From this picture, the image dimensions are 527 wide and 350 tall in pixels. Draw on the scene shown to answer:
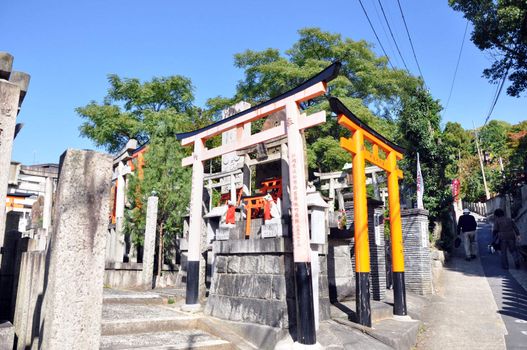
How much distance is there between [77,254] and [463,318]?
964 centimetres

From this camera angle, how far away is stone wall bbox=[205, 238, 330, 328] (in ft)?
22.4

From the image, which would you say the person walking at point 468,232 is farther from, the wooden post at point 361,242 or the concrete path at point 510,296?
the wooden post at point 361,242

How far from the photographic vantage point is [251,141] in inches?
318

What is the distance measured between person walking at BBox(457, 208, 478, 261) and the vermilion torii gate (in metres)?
13.4

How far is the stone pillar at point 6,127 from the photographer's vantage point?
4.03m

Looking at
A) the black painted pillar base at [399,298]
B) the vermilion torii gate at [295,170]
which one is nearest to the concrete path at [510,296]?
the black painted pillar base at [399,298]

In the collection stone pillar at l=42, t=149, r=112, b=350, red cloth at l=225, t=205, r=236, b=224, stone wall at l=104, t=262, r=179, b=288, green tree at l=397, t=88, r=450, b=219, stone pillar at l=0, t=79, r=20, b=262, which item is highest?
green tree at l=397, t=88, r=450, b=219

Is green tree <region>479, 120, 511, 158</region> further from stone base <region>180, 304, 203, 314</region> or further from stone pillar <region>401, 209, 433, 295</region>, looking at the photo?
stone base <region>180, 304, 203, 314</region>

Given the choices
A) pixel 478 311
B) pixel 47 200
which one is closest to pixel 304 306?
pixel 478 311

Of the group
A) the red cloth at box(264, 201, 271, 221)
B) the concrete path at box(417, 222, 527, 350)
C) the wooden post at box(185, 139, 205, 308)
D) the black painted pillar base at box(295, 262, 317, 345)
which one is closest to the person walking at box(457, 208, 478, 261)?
the concrete path at box(417, 222, 527, 350)

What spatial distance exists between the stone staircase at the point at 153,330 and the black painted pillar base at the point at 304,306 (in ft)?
4.21

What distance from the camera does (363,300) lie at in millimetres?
7609

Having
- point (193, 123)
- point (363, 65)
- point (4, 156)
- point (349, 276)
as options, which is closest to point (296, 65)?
point (363, 65)

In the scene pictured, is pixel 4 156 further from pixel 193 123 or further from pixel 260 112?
pixel 193 123
